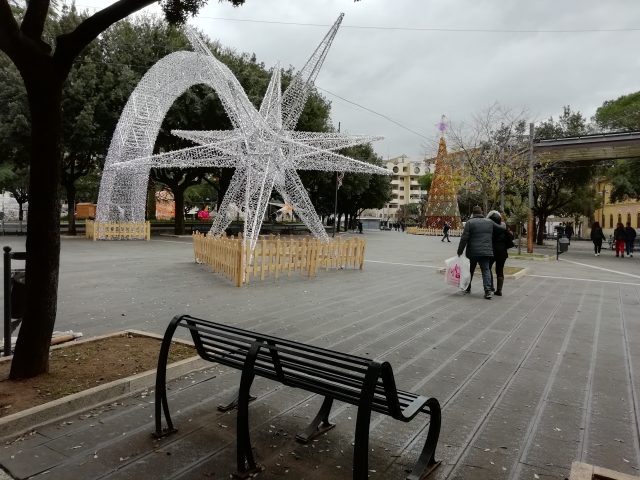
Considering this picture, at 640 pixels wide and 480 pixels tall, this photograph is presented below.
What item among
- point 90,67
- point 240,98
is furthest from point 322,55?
point 90,67

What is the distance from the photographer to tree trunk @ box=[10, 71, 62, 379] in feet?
13.0

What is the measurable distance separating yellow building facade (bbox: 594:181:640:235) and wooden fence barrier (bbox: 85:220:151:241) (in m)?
46.6

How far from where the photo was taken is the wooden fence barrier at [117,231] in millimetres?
23906

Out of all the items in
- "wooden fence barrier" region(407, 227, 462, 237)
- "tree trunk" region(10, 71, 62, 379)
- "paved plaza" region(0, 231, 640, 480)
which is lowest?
"paved plaza" region(0, 231, 640, 480)

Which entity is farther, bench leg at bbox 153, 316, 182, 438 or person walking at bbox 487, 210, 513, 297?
person walking at bbox 487, 210, 513, 297

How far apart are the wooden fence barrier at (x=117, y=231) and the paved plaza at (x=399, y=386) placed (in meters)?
14.6

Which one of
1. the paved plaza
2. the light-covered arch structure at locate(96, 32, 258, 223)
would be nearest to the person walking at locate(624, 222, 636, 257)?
the paved plaza

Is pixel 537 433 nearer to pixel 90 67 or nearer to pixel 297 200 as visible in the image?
pixel 297 200

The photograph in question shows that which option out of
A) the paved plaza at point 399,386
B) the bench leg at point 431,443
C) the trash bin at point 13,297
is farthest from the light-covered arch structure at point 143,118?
the bench leg at point 431,443

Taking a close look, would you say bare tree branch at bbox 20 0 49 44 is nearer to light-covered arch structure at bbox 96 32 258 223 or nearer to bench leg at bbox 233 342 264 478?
bench leg at bbox 233 342 264 478

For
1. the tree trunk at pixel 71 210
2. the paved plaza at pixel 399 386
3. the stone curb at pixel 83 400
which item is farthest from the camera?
the tree trunk at pixel 71 210

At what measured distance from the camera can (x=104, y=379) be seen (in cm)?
427

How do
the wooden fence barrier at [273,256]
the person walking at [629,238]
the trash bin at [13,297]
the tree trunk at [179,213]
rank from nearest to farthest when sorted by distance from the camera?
the trash bin at [13,297]
the wooden fence barrier at [273,256]
the person walking at [629,238]
the tree trunk at [179,213]

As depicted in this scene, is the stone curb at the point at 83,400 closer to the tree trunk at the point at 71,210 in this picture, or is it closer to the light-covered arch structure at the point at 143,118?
the light-covered arch structure at the point at 143,118
